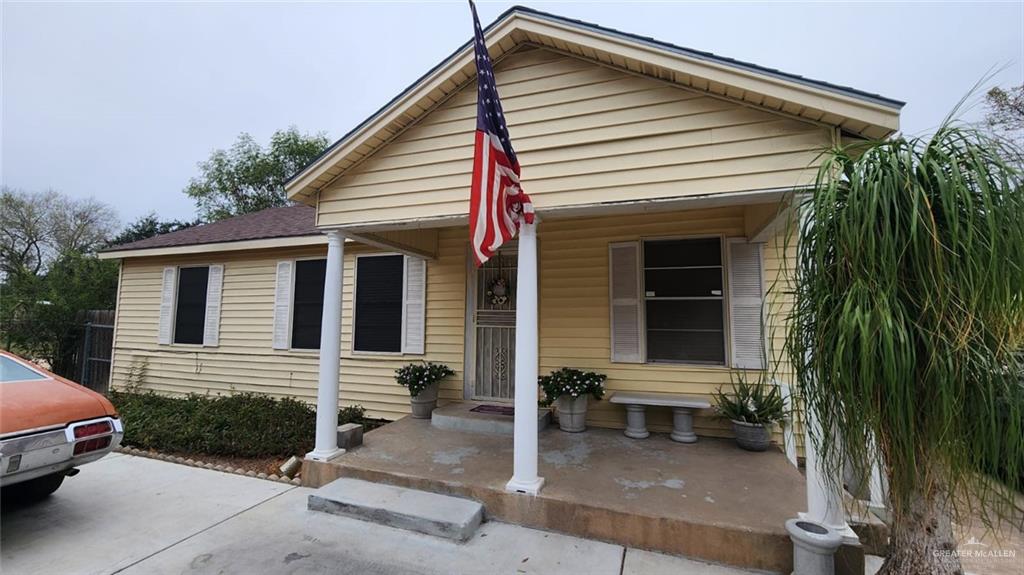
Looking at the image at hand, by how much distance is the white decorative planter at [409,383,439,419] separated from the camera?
214 inches

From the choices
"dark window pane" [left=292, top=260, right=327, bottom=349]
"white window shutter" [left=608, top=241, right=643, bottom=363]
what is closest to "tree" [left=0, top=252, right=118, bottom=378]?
"dark window pane" [left=292, top=260, right=327, bottom=349]

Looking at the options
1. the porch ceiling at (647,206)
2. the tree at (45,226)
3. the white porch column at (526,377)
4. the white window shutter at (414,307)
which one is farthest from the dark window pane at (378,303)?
the tree at (45,226)

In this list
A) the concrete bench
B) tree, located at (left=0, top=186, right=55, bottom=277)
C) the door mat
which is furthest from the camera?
tree, located at (left=0, top=186, right=55, bottom=277)

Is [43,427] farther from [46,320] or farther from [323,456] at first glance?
[46,320]

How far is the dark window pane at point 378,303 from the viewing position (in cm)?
612

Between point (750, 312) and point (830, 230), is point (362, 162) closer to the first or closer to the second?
point (830, 230)

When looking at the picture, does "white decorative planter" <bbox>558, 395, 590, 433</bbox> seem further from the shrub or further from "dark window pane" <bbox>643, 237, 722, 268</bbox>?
"dark window pane" <bbox>643, 237, 722, 268</bbox>

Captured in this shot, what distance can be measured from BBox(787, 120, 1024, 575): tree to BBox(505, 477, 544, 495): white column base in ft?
6.50

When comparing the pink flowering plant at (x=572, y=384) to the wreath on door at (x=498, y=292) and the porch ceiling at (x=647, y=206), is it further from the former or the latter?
the porch ceiling at (x=647, y=206)

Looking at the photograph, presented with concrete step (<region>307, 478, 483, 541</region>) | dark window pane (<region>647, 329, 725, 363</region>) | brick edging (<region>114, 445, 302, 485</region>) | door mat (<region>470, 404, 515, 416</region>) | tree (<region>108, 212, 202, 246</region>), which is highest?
tree (<region>108, 212, 202, 246</region>)

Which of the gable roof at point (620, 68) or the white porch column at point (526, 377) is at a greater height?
the gable roof at point (620, 68)

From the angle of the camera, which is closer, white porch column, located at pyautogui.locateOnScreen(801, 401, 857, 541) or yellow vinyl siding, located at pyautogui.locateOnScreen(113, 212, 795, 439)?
Result: white porch column, located at pyautogui.locateOnScreen(801, 401, 857, 541)

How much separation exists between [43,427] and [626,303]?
520 cm

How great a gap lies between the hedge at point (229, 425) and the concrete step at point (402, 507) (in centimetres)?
165
